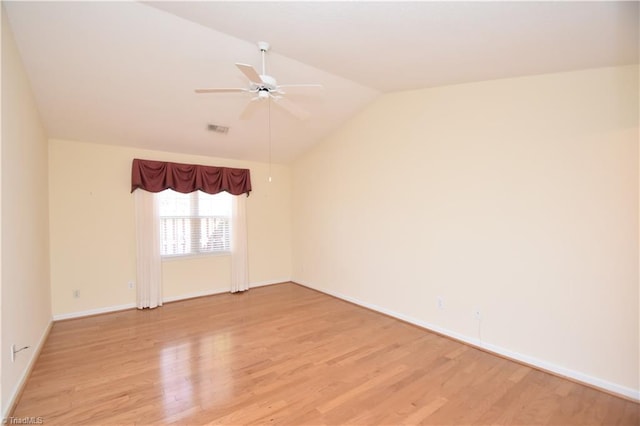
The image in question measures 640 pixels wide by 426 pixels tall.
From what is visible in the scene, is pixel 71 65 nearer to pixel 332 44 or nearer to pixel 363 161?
pixel 332 44

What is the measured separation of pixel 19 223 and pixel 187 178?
2498mm

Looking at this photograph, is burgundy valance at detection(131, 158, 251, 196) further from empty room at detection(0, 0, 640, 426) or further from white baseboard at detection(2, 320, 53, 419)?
white baseboard at detection(2, 320, 53, 419)

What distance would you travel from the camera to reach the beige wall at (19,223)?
2121mm

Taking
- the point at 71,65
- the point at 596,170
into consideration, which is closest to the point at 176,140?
the point at 71,65

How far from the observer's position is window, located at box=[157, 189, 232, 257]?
486 cm

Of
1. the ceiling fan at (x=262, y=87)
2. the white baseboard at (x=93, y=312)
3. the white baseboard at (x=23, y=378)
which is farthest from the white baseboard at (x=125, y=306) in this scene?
the ceiling fan at (x=262, y=87)

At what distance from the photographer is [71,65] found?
2.81 m

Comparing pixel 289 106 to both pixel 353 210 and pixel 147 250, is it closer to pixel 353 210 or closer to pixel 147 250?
pixel 353 210

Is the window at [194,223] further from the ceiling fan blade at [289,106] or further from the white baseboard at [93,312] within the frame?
the ceiling fan blade at [289,106]

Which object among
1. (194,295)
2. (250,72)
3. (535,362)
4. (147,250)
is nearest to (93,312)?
(147,250)

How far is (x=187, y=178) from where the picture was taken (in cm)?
486

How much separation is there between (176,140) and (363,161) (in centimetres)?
277

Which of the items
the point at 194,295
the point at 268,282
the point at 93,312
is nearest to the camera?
the point at 93,312

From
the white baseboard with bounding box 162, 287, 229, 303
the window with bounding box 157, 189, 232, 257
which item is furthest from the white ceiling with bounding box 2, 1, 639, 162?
the white baseboard with bounding box 162, 287, 229, 303
